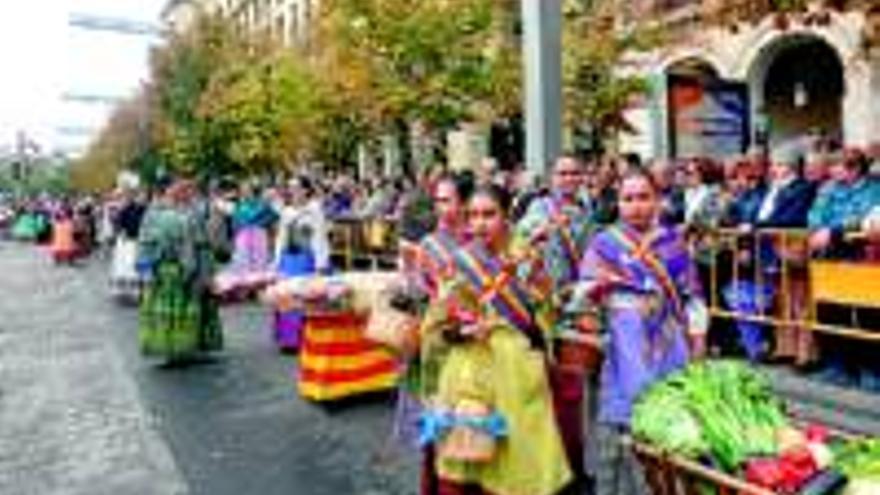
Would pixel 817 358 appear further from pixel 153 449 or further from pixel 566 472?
pixel 566 472

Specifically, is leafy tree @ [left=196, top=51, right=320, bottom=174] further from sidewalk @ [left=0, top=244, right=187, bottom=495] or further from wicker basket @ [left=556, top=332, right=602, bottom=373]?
wicker basket @ [left=556, top=332, right=602, bottom=373]

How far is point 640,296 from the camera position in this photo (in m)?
7.02

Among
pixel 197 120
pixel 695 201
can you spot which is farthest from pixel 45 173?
pixel 695 201

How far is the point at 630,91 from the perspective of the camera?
23.7 m

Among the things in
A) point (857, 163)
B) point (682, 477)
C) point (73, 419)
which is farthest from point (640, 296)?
point (73, 419)

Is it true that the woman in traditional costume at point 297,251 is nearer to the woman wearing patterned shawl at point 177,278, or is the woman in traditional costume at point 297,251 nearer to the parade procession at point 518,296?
the parade procession at point 518,296

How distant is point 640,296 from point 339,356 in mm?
5209

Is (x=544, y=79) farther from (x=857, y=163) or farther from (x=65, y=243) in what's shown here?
(x=65, y=243)

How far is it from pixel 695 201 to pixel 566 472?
23.6 feet

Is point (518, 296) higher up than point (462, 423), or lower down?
higher up

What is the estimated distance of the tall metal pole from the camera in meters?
13.2

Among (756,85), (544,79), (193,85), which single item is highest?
(193,85)

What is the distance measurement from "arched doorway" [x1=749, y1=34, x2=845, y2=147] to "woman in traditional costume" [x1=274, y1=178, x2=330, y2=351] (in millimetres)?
11355

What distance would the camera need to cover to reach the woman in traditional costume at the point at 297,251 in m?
15.5
